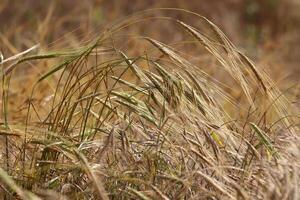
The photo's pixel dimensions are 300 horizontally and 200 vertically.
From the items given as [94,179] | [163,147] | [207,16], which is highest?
[207,16]

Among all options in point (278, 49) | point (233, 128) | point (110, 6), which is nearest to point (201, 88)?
point (233, 128)

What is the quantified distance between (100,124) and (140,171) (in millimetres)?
332

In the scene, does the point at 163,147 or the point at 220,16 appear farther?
the point at 220,16

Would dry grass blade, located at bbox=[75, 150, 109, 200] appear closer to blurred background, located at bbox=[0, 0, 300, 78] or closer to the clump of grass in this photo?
the clump of grass

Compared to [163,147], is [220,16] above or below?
above

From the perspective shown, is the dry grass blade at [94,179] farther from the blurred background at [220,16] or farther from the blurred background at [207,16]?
the blurred background at [220,16]

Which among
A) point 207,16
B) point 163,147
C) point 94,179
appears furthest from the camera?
point 207,16

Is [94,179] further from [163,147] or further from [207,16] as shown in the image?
[207,16]

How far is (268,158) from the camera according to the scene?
2326 mm

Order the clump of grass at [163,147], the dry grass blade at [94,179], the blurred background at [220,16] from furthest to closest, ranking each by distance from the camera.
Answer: the blurred background at [220,16] < the clump of grass at [163,147] < the dry grass blade at [94,179]

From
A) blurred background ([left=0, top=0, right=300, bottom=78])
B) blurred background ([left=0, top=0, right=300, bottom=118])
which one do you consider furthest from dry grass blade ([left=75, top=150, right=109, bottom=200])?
blurred background ([left=0, top=0, right=300, bottom=78])

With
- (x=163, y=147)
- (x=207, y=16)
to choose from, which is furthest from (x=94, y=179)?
(x=207, y=16)

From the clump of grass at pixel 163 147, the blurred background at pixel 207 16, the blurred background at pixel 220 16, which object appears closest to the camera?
the clump of grass at pixel 163 147

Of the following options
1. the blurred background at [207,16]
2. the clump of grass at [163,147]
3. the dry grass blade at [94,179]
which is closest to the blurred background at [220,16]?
the blurred background at [207,16]
